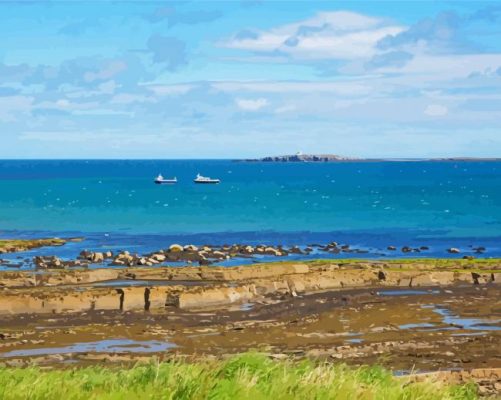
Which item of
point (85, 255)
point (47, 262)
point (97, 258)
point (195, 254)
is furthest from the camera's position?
point (195, 254)

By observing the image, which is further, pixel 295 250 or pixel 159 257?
pixel 295 250

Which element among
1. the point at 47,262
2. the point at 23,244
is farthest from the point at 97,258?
the point at 23,244

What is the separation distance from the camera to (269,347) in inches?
1130

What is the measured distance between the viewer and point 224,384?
35.7 ft

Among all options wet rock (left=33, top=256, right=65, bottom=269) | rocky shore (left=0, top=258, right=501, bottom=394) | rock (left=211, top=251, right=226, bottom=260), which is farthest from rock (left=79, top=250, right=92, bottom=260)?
rocky shore (left=0, top=258, right=501, bottom=394)

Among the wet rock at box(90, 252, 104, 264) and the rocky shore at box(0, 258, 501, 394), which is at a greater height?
the rocky shore at box(0, 258, 501, 394)

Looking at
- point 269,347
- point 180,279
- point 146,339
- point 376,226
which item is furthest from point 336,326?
point 376,226

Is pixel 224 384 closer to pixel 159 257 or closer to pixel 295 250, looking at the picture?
pixel 159 257

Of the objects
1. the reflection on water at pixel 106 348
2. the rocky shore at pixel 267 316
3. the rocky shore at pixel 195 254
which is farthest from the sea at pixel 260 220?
the reflection on water at pixel 106 348

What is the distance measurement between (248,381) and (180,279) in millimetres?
35993

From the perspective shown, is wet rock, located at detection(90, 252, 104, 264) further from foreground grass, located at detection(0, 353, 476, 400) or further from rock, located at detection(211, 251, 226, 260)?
foreground grass, located at detection(0, 353, 476, 400)

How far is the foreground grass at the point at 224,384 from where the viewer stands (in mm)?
10734

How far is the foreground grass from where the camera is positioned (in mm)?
10734

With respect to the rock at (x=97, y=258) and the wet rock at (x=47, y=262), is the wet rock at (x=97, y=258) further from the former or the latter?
the wet rock at (x=47, y=262)
